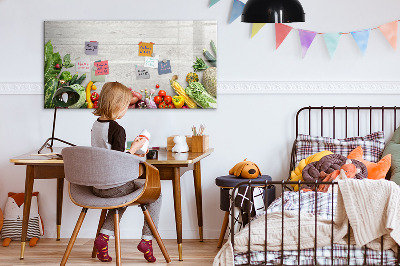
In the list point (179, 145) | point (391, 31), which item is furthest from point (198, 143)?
point (391, 31)

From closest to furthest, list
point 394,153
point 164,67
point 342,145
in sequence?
1. point 394,153
2. point 342,145
3. point 164,67

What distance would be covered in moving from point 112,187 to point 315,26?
6.41 ft

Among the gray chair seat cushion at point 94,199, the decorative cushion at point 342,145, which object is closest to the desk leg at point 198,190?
the decorative cushion at point 342,145

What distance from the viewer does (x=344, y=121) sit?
4.41 metres

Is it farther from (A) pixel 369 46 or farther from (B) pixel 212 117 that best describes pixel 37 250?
(A) pixel 369 46

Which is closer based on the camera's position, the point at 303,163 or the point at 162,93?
the point at 303,163

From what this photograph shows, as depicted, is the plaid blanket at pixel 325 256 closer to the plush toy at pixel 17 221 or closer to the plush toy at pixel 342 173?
the plush toy at pixel 342 173

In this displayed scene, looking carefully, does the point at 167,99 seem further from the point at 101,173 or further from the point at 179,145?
the point at 101,173

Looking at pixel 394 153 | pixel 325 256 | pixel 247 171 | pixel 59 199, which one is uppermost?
pixel 394 153

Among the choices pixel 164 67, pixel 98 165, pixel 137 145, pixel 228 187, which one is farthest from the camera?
pixel 164 67

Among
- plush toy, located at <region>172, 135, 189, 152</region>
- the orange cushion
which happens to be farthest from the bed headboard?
plush toy, located at <region>172, 135, 189, 152</region>

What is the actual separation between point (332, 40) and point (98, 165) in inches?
79.4

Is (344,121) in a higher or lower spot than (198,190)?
higher

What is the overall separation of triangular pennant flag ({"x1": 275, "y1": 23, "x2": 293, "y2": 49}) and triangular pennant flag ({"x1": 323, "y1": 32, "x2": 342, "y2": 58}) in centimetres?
27
